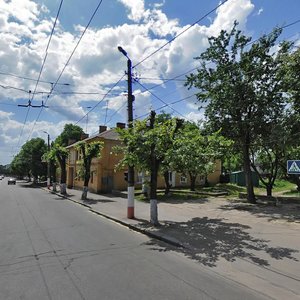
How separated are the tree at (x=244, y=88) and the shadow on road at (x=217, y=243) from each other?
9.64m

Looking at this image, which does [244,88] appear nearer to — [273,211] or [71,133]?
[273,211]

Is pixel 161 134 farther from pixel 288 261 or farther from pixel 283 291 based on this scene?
pixel 283 291

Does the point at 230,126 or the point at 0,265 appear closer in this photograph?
the point at 0,265

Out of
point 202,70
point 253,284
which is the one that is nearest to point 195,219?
point 253,284

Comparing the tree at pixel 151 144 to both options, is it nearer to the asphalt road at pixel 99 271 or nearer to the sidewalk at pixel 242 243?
the sidewalk at pixel 242 243

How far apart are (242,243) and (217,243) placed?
77 centimetres

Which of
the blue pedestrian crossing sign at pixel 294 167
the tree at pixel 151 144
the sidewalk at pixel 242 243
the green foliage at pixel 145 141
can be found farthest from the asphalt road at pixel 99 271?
the blue pedestrian crossing sign at pixel 294 167

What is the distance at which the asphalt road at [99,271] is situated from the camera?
621cm

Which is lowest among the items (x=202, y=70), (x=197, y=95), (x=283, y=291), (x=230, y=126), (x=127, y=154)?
(x=283, y=291)

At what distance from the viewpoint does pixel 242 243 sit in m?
11.0

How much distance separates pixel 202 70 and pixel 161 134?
11.3 m

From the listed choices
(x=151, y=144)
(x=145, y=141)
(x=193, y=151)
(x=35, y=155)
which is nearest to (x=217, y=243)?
(x=193, y=151)

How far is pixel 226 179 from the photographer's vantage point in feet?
159

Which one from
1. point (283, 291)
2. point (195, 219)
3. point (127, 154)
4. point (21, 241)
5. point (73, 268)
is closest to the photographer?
point (283, 291)
